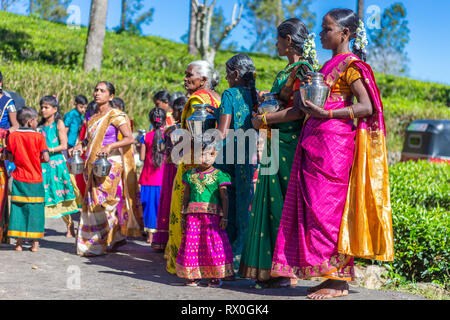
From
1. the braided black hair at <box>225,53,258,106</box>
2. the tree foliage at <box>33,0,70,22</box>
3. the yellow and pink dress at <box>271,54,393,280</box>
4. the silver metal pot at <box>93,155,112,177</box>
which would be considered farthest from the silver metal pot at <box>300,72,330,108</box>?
the tree foliage at <box>33,0,70,22</box>


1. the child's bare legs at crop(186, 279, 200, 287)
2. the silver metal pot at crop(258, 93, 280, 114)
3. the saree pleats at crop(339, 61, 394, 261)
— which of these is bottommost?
the child's bare legs at crop(186, 279, 200, 287)

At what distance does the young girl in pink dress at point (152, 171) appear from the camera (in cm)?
776

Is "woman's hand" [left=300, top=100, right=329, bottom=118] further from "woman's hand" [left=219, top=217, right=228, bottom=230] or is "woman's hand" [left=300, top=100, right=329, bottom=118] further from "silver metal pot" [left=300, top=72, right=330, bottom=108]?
"woman's hand" [left=219, top=217, right=228, bottom=230]

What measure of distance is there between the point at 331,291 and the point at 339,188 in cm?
83

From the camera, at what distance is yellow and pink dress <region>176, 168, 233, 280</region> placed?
5.11 meters

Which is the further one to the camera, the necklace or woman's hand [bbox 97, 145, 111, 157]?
woman's hand [bbox 97, 145, 111, 157]

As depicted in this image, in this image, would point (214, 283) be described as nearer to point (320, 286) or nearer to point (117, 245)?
point (320, 286)

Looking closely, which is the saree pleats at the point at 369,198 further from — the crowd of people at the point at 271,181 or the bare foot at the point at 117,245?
the bare foot at the point at 117,245

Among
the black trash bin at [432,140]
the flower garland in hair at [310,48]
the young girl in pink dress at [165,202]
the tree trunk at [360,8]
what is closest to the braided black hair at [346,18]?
the flower garland in hair at [310,48]

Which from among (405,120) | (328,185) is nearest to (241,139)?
(328,185)

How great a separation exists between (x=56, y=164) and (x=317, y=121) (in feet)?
15.6

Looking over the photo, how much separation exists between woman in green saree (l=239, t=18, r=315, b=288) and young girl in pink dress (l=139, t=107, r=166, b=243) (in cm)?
302

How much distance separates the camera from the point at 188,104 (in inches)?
222

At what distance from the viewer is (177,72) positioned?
2228 cm
